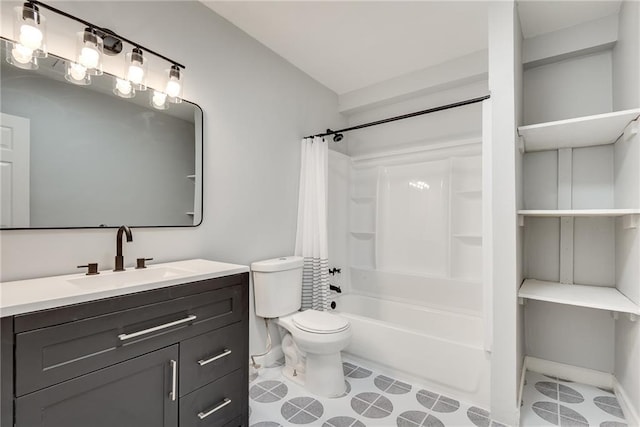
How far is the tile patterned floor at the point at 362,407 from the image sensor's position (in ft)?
5.60

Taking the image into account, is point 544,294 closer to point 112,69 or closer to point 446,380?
point 446,380

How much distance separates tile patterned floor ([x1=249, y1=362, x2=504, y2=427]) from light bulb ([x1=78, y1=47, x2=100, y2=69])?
6.71 feet

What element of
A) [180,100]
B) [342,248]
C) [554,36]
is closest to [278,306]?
[342,248]

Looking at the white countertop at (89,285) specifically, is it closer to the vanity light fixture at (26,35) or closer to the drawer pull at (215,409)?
the drawer pull at (215,409)

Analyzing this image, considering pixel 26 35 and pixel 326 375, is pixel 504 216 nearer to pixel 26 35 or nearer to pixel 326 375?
pixel 326 375

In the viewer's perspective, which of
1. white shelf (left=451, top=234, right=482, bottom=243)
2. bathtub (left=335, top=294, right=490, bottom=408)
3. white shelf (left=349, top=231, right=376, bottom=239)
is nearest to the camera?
bathtub (left=335, top=294, right=490, bottom=408)

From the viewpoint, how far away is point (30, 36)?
1.24 meters

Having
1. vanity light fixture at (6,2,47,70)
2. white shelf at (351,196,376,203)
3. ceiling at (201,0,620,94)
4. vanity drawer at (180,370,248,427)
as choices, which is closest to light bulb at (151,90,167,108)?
vanity light fixture at (6,2,47,70)

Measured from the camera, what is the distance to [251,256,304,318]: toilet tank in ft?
7.11

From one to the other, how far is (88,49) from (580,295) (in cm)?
303

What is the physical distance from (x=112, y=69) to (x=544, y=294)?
9.19 ft

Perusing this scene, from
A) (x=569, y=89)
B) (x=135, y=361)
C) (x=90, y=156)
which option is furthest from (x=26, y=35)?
(x=569, y=89)

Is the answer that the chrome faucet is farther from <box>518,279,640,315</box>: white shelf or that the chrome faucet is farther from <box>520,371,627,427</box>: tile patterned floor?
<box>520,371,627,427</box>: tile patterned floor

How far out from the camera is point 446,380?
6.40 ft
